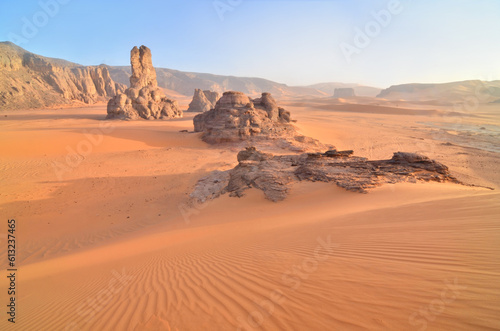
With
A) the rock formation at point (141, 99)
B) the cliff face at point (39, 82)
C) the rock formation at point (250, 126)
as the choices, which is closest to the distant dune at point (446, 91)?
the rock formation at point (250, 126)

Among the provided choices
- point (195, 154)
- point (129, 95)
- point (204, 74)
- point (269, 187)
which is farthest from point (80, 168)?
point (204, 74)

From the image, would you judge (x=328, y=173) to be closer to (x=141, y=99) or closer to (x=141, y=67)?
(x=141, y=99)

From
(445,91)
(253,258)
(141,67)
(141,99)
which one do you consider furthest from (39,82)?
(445,91)

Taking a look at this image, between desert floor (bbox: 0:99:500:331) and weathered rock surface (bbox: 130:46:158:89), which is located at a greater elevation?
weathered rock surface (bbox: 130:46:158:89)

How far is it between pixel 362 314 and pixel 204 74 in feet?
587

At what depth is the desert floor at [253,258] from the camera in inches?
84.6

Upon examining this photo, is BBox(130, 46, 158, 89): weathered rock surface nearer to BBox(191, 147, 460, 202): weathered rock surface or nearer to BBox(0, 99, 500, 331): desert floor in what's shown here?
BBox(0, 99, 500, 331): desert floor

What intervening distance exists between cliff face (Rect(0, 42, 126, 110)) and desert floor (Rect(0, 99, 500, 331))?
49.3 m

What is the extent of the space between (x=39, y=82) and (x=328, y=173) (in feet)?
211

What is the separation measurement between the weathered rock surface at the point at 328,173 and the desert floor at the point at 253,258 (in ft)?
1.46

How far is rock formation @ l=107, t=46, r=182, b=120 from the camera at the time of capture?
1163 inches

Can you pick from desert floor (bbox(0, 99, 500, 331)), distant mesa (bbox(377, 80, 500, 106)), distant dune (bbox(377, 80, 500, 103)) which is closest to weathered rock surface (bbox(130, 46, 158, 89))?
desert floor (bbox(0, 99, 500, 331))

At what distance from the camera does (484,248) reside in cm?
271

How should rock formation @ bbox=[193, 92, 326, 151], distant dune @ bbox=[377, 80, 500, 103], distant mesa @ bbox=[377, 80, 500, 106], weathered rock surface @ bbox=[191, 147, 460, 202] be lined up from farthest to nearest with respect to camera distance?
distant mesa @ bbox=[377, 80, 500, 106]
distant dune @ bbox=[377, 80, 500, 103]
rock formation @ bbox=[193, 92, 326, 151]
weathered rock surface @ bbox=[191, 147, 460, 202]
